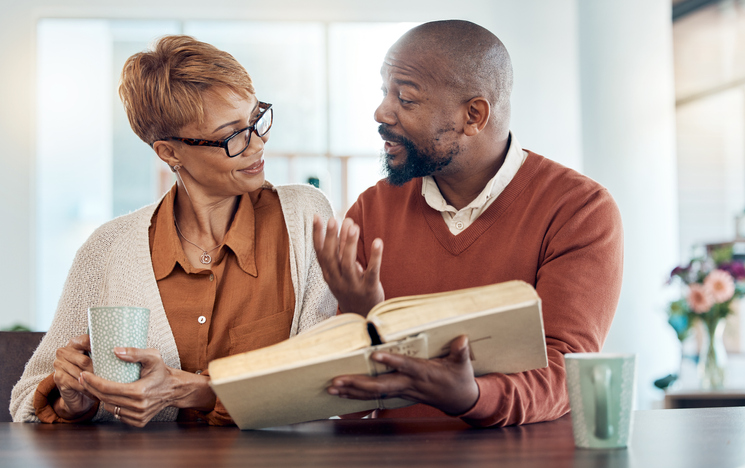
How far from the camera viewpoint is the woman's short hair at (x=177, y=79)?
1429 mm

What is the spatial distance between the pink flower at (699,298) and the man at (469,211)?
1.86 m

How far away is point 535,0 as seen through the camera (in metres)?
5.01

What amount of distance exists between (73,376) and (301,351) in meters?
0.50

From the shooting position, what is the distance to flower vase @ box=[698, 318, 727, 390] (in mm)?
2998

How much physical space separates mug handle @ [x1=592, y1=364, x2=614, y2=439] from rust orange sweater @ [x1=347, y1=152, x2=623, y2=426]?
0.19 m

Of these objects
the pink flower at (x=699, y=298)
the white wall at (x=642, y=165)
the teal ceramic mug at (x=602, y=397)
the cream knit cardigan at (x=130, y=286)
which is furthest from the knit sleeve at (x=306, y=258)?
the white wall at (x=642, y=165)

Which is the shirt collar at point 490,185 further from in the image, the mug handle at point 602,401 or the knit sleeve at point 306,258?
the mug handle at point 602,401

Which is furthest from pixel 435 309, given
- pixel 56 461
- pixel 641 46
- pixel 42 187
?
pixel 42 187

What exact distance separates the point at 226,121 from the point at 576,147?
13.0 ft

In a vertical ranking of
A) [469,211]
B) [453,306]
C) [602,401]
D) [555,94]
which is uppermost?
[555,94]

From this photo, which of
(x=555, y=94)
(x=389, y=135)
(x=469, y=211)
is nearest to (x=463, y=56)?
(x=389, y=135)

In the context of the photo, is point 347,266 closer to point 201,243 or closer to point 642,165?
point 201,243

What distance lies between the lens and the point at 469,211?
4.81 ft

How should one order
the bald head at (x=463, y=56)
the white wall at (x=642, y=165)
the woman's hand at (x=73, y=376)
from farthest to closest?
the white wall at (x=642, y=165)
the bald head at (x=463, y=56)
the woman's hand at (x=73, y=376)
